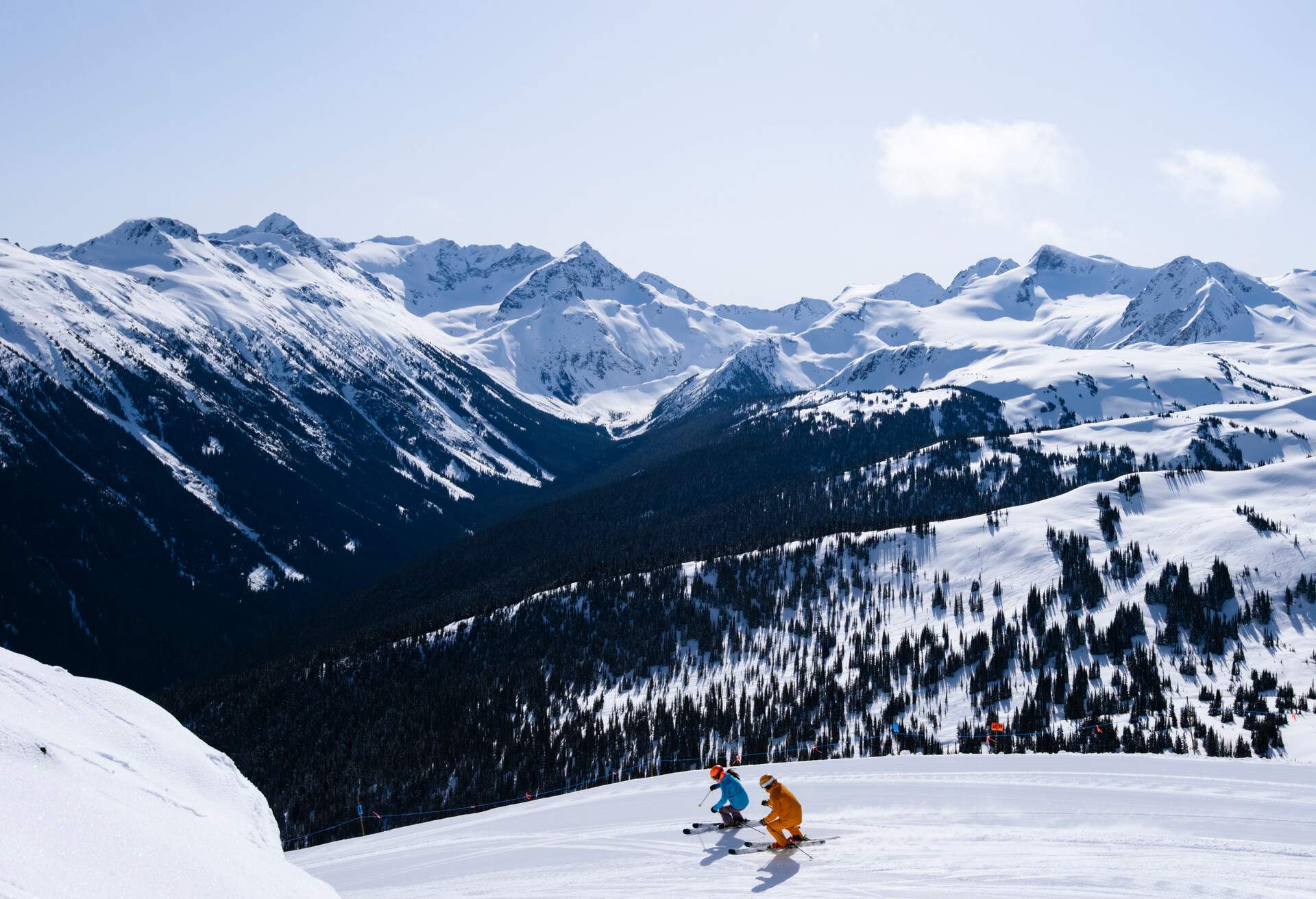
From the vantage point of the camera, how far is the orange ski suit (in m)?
23.4

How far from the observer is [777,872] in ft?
73.2

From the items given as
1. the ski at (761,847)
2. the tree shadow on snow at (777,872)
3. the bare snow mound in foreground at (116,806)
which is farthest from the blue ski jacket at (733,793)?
the bare snow mound in foreground at (116,806)

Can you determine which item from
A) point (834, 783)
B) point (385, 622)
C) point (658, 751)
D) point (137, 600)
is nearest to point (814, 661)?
point (658, 751)

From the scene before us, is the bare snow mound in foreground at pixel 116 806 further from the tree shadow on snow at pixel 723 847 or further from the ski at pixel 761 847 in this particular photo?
the ski at pixel 761 847

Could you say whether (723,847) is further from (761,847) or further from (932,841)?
(932,841)

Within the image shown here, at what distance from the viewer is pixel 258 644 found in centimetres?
17888

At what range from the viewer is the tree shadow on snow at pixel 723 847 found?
78.8ft

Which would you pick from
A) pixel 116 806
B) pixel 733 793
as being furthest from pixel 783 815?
pixel 116 806

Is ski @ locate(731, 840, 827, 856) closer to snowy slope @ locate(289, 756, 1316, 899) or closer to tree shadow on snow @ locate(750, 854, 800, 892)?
snowy slope @ locate(289, 756, 1316, 899)

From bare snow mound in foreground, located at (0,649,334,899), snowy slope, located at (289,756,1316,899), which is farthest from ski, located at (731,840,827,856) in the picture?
bare snow mound in foreground, located at (0,649,334,899)

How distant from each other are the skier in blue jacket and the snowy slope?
0.44 meters

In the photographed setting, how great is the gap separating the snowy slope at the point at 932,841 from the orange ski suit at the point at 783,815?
70 centimetres

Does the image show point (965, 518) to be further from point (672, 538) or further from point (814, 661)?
point (672, 538)

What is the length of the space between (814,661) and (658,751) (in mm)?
27044
